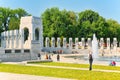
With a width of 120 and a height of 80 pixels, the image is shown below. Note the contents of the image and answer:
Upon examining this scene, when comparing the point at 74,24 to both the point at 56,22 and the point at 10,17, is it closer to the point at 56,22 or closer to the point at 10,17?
the point at 56,22

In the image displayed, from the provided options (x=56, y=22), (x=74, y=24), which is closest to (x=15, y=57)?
(x=56, y=22)

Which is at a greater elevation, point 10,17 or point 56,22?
point 10,17

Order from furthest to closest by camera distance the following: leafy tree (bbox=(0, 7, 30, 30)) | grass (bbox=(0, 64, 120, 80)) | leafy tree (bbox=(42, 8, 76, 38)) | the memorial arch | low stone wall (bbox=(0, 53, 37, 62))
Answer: leafy tree (bbox=(0, 7, 30, 30)) < leafy tree (bbox=(42, 8, 76, 38)) < the memorial arch < low stone wall (bbox=(0, 53, 37, 62)) < grass (bbox=(0, 64, 120, 80))

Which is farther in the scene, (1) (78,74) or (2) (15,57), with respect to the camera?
(2) (15,57)

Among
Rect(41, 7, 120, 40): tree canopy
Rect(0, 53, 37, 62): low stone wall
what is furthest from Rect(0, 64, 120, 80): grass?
Rect(41, 7, 120, 40): tree canopy

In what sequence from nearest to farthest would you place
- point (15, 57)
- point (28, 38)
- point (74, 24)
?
point (15, 57), point (28, 38), point (74, 24)

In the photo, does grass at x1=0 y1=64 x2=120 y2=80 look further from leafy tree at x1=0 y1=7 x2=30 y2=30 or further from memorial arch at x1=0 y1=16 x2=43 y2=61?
leafy tree at x1=0 y1=7 x2=30 y2=30

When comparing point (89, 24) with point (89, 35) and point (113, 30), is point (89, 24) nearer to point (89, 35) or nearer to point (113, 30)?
point (89, 35)

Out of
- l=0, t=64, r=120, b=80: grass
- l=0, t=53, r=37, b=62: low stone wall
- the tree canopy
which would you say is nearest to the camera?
l=0, t=64, r=120, b=80: grass

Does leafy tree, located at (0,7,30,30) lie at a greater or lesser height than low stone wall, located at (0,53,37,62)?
greater

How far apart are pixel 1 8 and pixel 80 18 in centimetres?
2493

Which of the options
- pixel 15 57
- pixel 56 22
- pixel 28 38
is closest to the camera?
pixel 15 57

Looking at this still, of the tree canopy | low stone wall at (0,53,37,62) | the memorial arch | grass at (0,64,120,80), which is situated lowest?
grass at (0,64,120,80)

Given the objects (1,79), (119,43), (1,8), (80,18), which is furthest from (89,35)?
(1,79)
